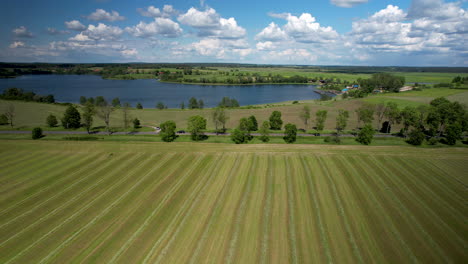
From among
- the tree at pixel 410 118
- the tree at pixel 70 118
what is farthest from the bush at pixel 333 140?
the tree at pixel 70 118

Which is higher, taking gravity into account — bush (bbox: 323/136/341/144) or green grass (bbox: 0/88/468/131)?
green grass (bbox: 0/88/468/131)

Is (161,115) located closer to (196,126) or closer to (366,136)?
(196,126)

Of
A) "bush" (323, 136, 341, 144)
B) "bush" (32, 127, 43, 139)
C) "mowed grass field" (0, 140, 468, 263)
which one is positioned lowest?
"mowed grass field" (0, 140, 468, 263)

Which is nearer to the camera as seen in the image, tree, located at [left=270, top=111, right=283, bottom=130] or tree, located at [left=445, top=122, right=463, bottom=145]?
tree, located at [left=445, top=122, right=463, bottom=145]

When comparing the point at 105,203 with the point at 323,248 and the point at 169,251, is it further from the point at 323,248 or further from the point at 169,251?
the point at 323,248

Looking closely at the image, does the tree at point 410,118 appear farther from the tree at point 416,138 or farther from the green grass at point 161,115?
the green grass at point 161,115

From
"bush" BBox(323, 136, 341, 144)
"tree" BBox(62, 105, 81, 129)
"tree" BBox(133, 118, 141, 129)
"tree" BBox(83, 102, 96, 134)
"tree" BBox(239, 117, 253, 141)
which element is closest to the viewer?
"bush" BBox(323, 136, 341, 144)

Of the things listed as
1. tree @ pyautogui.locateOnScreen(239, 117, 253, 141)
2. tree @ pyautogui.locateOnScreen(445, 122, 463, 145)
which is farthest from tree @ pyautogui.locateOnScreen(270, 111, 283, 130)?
tree @ pyautogui.locateOnScreen(445, 122, 463, 145)

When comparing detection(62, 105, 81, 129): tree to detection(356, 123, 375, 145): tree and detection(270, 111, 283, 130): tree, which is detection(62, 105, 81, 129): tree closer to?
detection(270, 111, 283, 130): tree

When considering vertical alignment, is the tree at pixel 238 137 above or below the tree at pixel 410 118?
below

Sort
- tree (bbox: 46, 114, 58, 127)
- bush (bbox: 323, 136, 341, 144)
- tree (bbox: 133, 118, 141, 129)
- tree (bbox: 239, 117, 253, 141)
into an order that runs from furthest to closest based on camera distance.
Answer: tree (bbox: 133, 118, 141, 129)
tree (bbox: 46, 114, 58, 127)
tree (bbox: 239, 117, 253, 141)
bush (bbox: 323, 136, 341, 144)
